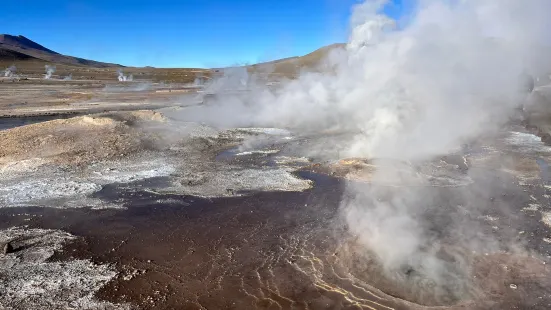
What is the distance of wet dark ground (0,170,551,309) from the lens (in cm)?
541

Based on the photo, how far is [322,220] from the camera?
8133 millimetres

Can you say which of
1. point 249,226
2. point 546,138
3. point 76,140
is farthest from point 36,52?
point 249,226

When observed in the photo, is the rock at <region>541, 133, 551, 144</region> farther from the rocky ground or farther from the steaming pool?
the steaming pool

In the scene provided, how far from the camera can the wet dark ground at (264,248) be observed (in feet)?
17.7

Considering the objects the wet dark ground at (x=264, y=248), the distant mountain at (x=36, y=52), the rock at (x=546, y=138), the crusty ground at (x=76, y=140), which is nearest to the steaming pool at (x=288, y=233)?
the wet dark ground at (x=264, y=248)

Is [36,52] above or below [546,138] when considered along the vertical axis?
above

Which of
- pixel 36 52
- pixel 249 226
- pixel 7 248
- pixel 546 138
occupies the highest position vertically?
pixel 36 52

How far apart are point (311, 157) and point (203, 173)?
3.71 meters

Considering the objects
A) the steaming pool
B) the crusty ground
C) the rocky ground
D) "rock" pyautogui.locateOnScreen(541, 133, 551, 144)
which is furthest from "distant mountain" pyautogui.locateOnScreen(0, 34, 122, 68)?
"rock" pyautogui.locateOnScreen(541, 133, 551, 144)

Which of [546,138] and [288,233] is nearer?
[288,233]

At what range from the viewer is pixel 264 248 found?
22.6 ft

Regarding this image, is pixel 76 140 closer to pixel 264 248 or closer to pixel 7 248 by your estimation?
pixel 7 248

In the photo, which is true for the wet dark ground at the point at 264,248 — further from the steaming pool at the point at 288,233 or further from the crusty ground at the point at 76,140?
the crusty ground at the point at 76,140

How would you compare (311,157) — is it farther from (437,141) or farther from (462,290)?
(462,290)
